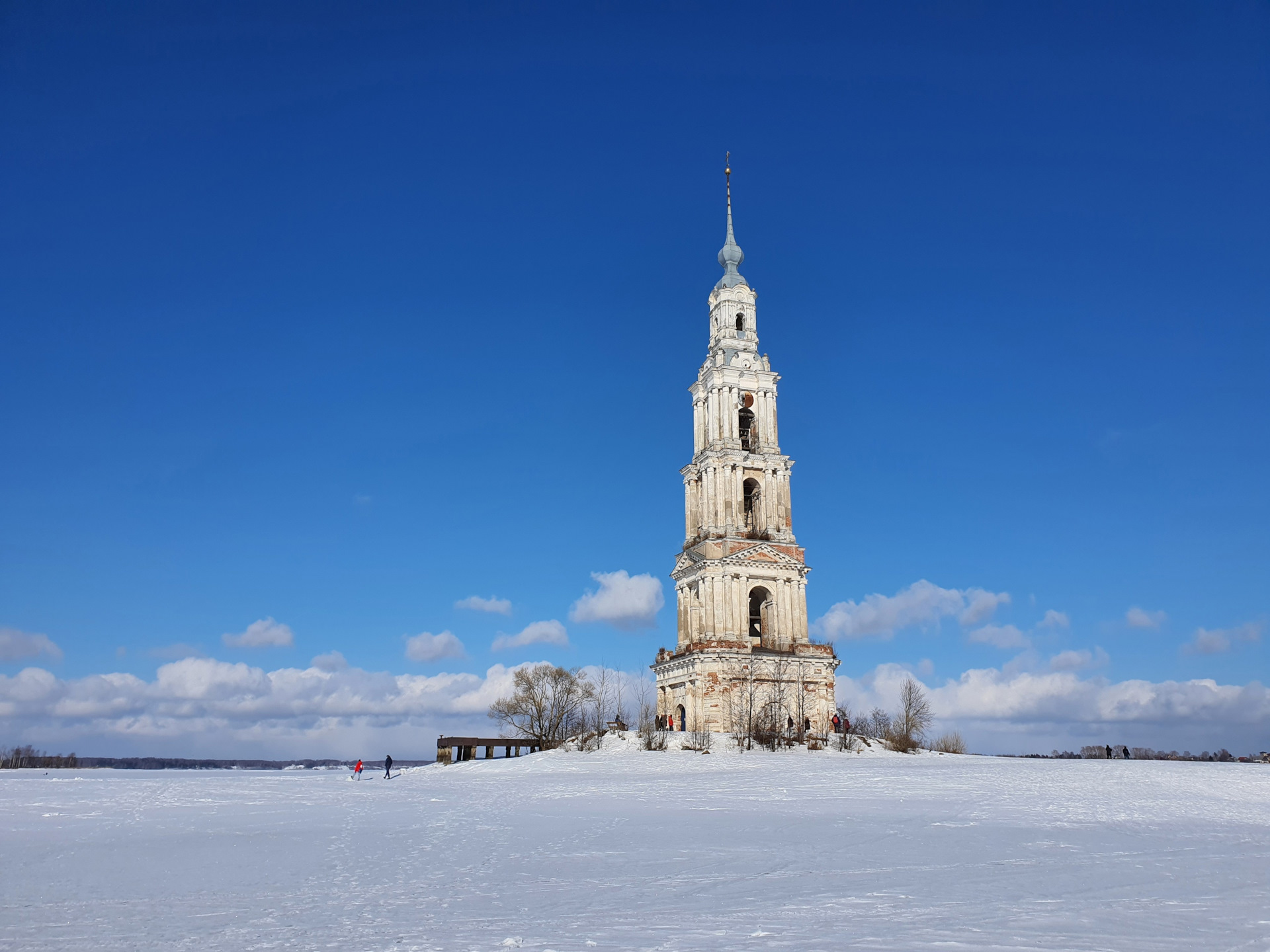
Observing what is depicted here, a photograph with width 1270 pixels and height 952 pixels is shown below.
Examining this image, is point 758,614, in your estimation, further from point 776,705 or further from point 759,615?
point 776,705

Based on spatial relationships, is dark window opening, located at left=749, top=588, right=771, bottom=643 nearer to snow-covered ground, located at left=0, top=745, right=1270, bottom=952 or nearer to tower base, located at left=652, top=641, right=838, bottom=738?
tower base, located at left=652, top=641, right=838, bottom=738

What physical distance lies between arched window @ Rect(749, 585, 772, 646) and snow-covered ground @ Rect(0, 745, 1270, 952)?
3230 centimetres

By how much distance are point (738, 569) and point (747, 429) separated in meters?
11.7

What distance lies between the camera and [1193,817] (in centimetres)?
2489

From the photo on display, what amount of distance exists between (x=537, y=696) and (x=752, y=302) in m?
32.9

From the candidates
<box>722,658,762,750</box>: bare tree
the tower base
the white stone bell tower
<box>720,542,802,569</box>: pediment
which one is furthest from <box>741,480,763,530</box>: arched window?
<box>722,658,762,750</box>: bare tree

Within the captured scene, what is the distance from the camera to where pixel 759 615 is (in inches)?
2741

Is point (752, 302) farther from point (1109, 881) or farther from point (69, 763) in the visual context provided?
point (69, 763)

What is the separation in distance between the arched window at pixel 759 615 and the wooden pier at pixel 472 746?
18.0 metres

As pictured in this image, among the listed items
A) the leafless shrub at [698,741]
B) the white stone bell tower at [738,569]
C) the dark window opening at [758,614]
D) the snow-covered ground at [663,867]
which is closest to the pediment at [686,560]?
the white stone bell tower at [738,569]

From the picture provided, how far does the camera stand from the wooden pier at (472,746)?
53781 millimetres

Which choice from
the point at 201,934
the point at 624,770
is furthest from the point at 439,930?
the point at 624,770

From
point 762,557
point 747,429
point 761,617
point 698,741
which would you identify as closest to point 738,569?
point 762,557

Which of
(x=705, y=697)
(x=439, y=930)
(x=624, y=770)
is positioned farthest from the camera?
(x=705, y=697)
